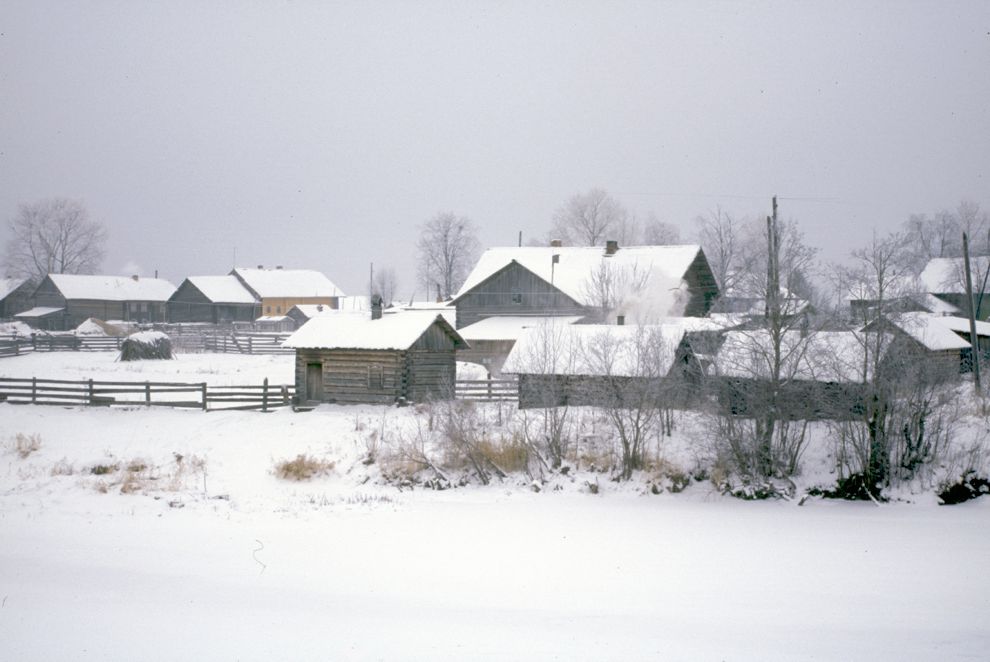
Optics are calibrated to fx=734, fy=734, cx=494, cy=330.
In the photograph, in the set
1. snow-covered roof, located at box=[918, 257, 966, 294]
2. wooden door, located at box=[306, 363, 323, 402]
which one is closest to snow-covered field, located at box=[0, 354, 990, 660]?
wooden door, located at box=[306, 363, 323, 402]

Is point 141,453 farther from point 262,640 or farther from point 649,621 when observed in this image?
point 649,621

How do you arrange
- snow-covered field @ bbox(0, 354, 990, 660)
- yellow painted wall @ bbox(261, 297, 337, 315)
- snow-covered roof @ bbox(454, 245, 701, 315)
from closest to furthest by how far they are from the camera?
snow-covered field @ bbox(0, 354, 990, 660)
snow-covered roof @ bbox(454, 245, 701, 315)
yellow painted wall @ bbox(261, 297, 337, 315)

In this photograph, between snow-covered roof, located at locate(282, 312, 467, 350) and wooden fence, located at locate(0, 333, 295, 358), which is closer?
snow-covered roof, located at locate(282, 312, 467, 350)

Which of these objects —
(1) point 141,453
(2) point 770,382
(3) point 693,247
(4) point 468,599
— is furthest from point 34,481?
(3) point 693,247

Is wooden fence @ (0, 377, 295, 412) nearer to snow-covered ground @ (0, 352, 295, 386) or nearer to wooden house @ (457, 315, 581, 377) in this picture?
snow-covered ground @ (0, 352, 295, 386)

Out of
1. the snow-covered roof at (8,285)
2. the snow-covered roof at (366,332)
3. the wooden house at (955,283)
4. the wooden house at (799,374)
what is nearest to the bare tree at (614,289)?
the snow-covered roof at (366,332)

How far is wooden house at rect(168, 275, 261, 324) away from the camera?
238ft

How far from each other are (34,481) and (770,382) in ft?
72.5

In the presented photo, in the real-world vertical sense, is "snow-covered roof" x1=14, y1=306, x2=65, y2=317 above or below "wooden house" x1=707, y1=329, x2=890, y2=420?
above

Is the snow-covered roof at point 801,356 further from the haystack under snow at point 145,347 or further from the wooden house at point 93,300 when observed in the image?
the wooden house at point 93,300

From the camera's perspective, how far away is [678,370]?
24.0m

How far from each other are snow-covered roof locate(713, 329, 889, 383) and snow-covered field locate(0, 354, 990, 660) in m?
3.85

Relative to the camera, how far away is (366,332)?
30.2m

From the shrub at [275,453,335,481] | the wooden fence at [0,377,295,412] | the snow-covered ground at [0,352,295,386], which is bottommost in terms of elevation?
the shrub at [275,453,335,481]
